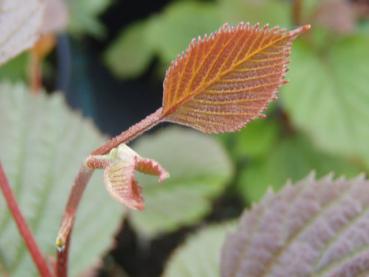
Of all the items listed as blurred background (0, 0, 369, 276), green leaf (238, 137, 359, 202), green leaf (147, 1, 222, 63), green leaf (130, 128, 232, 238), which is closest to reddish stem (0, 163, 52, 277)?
blurred background (0, 0, 369, 276)

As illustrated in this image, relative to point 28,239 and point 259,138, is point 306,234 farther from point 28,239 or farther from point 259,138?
point 259,138

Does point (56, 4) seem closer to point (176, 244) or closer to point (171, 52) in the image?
point (171, 52)

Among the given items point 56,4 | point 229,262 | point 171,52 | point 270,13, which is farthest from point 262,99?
point 171,52

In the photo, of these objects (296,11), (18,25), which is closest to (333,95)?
(296,11)

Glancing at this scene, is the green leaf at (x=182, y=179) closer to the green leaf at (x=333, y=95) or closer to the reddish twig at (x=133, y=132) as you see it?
the green leaf at (x=333, y=95)

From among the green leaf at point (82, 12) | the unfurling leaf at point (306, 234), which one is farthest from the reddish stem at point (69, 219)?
the green leaf at point (82, 12)

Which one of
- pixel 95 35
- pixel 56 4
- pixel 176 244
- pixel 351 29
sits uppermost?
pixel 56 4
